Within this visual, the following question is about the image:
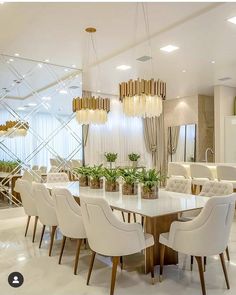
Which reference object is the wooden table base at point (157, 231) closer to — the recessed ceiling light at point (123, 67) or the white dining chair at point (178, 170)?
the white dining chair at point (178, 170)

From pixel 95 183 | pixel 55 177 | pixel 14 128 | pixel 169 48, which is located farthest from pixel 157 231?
pixel 14 128

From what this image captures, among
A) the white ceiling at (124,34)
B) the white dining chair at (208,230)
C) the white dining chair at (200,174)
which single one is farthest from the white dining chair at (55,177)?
the white dining chair at (208,230)

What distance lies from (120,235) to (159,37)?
140 inches

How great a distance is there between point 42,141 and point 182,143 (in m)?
5.43

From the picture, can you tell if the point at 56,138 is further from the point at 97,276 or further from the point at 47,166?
the point at 97,276

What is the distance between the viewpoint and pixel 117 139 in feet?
33.9

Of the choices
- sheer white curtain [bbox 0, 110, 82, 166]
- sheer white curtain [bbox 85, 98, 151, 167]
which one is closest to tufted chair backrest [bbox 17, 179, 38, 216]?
sheer white curtain [bbox 0, 110, 82, 166]

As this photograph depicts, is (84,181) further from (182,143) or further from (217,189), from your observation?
(182,143)

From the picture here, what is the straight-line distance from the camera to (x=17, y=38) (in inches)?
203

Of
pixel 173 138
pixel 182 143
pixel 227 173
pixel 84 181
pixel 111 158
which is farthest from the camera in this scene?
pixel 173 138

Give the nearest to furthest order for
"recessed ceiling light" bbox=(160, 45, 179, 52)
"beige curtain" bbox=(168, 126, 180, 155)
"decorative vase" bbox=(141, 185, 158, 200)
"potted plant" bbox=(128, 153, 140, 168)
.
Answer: "decorative vase" bbox=(141, 185, 158, 200), "recessed ceiling light" bbox=(160, 45, 179, 52), "potted plant" bbox=(128, 153, 140, 168), "beige curtain" bbox=(168, 126, 180, 155)

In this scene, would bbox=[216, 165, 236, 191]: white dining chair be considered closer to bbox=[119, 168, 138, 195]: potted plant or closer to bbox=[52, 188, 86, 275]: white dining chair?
bbox=[119, 168, 138, 195]: potted plant

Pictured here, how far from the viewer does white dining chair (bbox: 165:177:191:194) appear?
14.8 feet

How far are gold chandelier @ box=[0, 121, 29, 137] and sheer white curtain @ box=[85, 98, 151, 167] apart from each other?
9.91 ft
